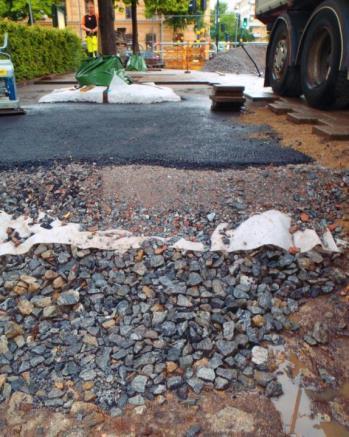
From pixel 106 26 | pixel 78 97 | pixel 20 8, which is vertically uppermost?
pixel 20 8

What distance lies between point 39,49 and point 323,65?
11.8 m

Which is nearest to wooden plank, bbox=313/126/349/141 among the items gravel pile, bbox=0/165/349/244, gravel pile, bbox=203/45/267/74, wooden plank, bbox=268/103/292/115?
gravel pile, bbox=0/165/349/244

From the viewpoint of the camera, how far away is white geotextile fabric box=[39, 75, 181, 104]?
8.34 metres

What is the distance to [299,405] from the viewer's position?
7.15 ft

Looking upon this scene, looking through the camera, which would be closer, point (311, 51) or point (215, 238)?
point (215, 238)

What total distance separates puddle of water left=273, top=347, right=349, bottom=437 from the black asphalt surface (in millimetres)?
2194

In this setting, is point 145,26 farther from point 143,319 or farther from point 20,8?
point 143,319

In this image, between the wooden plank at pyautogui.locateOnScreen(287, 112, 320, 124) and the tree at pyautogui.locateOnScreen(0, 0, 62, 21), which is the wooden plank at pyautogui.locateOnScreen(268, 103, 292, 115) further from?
the tree at pyautogui.locateOnScreen(0, 0, 62, 21)

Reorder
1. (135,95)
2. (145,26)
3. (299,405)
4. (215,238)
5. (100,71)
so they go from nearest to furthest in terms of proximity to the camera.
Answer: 1. (299,405)
2. (215,238)
3. (135,95)
4. (100,71)
5. (145,26)

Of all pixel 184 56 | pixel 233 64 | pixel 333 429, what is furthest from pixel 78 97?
pixel 184 56

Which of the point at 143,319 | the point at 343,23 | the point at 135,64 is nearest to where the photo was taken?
the point at 143,319

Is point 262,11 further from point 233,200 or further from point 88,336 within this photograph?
point 88,336

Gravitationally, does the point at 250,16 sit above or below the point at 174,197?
above

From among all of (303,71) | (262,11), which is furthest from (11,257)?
(262,11)
